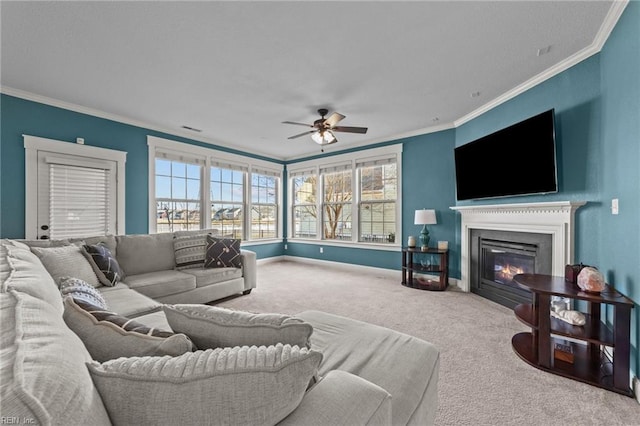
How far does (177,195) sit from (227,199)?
1.01 meters

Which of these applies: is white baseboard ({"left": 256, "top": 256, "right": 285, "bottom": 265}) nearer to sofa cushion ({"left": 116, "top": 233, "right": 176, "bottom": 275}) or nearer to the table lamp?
sofa cushion ({"left": 116, "top": 233, "right": 176, "bottom": 275})

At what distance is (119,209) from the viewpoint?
13.1 ft

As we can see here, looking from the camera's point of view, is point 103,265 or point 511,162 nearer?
point 103,265

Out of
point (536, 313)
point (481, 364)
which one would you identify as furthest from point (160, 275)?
point (536, 313)

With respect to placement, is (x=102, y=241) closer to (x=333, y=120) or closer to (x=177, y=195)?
(x=177, y=195)

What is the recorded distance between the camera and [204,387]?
59 cm

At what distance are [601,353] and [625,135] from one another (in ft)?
5.72

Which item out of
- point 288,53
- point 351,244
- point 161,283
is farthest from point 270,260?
point 288,53

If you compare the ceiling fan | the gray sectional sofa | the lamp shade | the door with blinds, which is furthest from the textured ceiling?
the gray sectional sofa

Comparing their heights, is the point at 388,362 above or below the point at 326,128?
below

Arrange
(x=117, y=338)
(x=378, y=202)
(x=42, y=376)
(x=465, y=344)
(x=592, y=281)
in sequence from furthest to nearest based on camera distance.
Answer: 1. (x=378, y=202)
2. (x=465, y=344)
3. (x=592, y=281)
4. (x=117, y=338)
5. (x=42, y=376)

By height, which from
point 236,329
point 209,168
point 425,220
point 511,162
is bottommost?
point 236,329

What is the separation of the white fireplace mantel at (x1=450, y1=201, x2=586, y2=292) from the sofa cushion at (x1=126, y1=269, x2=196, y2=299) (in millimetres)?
3821

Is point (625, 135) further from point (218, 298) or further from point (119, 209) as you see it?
point (119, 209)
